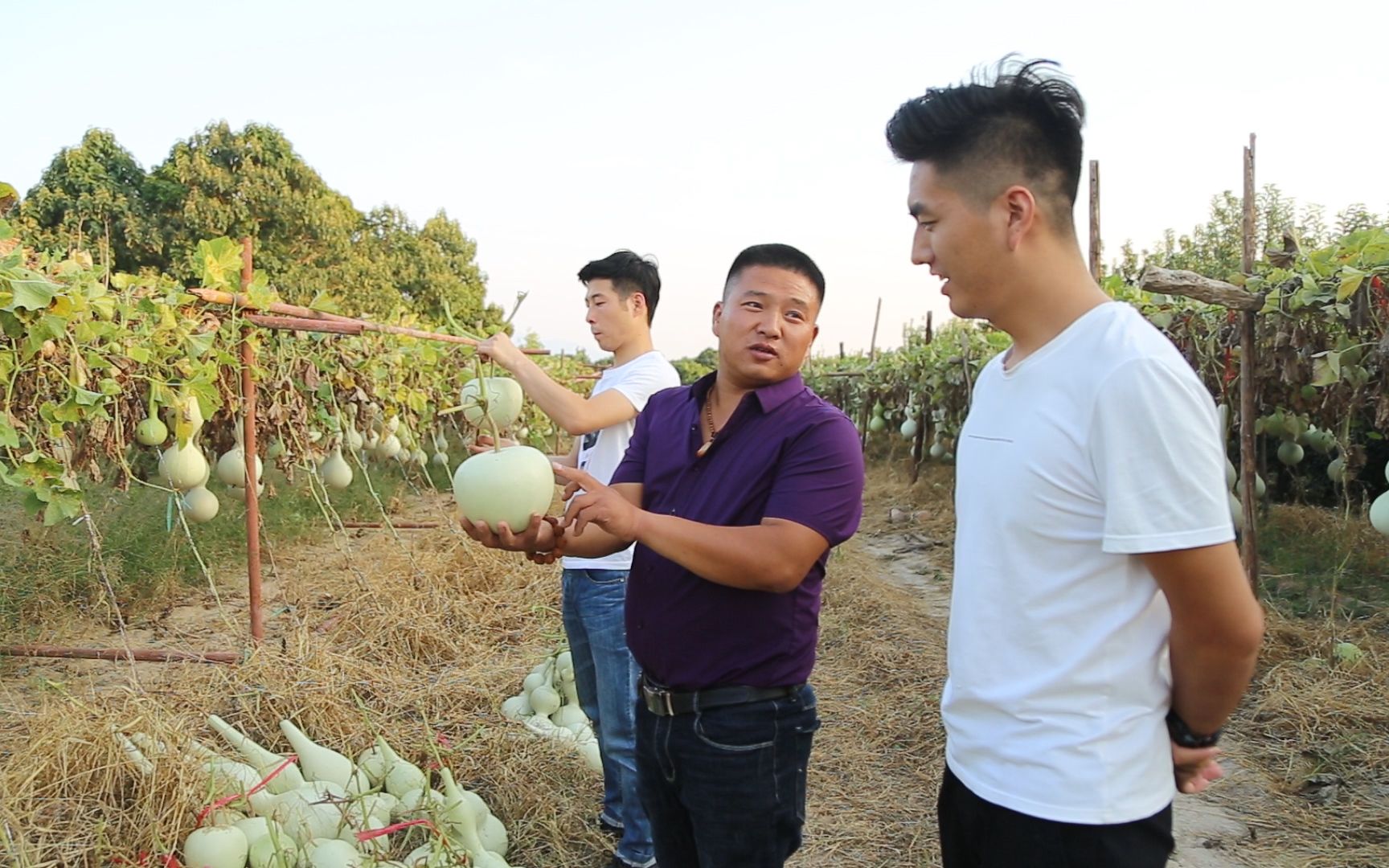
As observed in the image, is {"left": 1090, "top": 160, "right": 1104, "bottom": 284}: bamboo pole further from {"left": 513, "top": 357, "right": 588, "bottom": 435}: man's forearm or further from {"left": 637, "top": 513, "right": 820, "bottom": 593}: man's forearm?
{"left": 637, "top": 513, "right": 820, "bottom": 593}: man's forearm

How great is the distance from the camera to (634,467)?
216 cm

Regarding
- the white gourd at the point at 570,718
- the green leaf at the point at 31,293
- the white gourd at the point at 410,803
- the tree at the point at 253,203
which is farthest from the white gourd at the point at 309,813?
the tree at the point at 253,203

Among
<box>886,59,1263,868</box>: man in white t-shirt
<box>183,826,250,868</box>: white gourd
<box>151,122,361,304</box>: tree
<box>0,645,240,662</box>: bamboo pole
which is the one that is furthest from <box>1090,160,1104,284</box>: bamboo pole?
<box>151,122,361,304</box>: tree

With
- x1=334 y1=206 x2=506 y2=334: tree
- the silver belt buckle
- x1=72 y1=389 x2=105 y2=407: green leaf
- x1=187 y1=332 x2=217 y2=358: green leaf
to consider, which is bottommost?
the silver belt buckle

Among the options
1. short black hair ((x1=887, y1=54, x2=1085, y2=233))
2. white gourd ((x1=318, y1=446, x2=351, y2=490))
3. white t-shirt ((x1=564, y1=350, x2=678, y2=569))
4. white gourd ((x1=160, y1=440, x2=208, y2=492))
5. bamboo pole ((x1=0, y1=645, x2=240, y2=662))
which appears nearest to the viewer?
short black hair ((x1=887, y1=54, x2=1085, y2=233))

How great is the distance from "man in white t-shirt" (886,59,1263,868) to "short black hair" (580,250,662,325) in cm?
176

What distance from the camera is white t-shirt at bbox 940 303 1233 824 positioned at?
3.61ft

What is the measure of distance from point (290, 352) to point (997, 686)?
5.20 metres

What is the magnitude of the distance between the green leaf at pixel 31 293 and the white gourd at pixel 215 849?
1.74 meters

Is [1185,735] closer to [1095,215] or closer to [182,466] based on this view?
[182,466]

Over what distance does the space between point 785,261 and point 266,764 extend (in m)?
1.99

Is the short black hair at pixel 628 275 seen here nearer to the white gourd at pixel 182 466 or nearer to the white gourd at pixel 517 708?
the white gourd at pixel 517 708

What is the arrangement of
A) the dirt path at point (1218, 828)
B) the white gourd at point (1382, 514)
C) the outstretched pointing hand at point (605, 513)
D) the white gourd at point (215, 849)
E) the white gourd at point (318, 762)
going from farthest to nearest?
the white gourd at point (1382, 514) < the dirt path at point (1218, 828) < the white gourd at point (318, 762) < the white gourd at point (215, 849) < the outstretched pointing hand at point (605, 513)

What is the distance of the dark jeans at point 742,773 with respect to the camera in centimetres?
179
